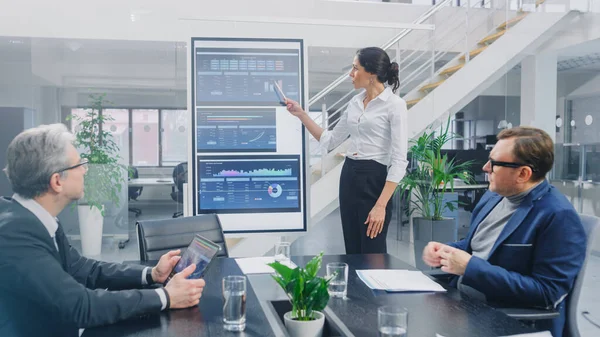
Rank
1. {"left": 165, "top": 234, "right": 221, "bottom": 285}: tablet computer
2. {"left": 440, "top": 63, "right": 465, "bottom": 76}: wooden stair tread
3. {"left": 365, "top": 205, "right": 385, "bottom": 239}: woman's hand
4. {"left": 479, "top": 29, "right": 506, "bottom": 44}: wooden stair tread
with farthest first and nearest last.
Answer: {"left": 440, "top": 63, "right": 465, "bottom": 76}: wooden stair tread → {"left": 479, "top": 29, "right": 506, "bottom": 44}: wooden stair tread → {"left": 365, "top": 205, "right": 385, "bottom": 239}: woman's hand → {"left": 165, "top": 234, "right": 221, "bottom": 285}: tablet computer

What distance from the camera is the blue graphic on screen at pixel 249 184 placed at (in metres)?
3.34

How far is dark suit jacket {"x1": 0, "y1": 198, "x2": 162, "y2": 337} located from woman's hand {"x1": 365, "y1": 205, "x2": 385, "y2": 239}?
4.97 feet

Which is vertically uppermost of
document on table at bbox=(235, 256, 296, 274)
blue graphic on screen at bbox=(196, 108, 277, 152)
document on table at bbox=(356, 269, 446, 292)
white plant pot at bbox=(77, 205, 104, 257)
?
blue graphic on screen at bbox=(196, 108, 277, 152)

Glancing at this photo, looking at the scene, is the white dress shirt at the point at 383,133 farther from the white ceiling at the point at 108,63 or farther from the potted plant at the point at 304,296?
the white ceiling at the point at 108,63

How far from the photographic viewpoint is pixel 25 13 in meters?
4.76

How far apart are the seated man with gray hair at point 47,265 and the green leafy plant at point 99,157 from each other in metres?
3.01

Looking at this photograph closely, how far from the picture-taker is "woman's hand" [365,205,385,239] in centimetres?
279

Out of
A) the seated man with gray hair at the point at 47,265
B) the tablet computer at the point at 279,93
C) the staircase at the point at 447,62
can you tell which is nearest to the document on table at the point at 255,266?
the seated man with gray hair at the point at 47,265

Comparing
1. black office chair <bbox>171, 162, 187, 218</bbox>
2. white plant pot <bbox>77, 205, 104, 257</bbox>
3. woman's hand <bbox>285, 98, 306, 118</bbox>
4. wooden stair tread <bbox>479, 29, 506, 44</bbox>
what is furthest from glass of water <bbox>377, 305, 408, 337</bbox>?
wooden stair tread <bbox>479, 29, 506, 44</bbox>

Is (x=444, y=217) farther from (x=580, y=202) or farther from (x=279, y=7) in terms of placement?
(x=279, y=7)

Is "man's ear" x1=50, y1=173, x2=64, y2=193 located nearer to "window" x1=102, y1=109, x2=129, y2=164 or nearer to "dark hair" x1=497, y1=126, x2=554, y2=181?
"dark hair" x1=497, y1=126, x2=554, y2=181

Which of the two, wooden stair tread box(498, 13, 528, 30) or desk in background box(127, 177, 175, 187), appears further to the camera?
wooden stair tread box(498, 13, 528, 30)

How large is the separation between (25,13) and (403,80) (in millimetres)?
3739

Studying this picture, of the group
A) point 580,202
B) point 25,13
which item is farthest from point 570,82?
point 25,13
